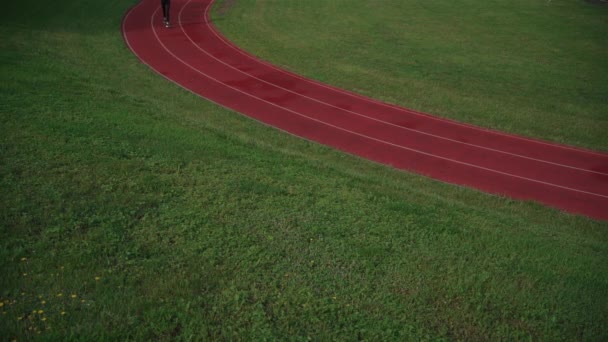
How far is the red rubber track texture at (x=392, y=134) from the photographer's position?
453 inches

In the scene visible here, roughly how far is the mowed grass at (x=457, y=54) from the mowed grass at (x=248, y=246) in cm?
624

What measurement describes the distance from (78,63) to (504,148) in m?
13.6

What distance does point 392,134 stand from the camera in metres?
13.5

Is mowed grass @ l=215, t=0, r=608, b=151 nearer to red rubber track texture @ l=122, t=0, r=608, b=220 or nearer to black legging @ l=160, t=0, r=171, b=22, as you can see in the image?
red rubber track texture @ l=122, t=0, r=608, b=220

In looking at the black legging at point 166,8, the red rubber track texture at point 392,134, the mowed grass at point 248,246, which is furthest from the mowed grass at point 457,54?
the mowed grass at point 248,246

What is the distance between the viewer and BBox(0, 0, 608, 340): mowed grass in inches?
206

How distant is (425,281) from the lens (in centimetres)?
615

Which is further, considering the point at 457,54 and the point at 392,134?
the point at 457,54

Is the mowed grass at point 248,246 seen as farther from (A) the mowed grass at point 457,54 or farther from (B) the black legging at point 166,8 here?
(B) the black legging at point 166,8

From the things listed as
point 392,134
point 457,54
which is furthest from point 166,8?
point 392,134

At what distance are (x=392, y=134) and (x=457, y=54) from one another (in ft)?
32.1

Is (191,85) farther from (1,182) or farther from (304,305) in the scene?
(304,305)

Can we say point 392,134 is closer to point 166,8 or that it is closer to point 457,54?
point 457,54

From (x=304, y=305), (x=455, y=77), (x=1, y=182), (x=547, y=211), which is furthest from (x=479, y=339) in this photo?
(x=455, y=77)
